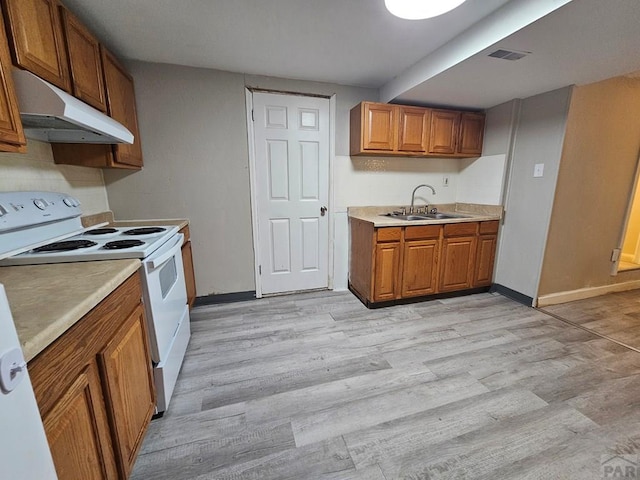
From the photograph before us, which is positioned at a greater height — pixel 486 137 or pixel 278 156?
pixel 486 137

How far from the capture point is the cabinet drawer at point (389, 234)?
2.48 metres

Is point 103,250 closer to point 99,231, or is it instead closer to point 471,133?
point 99,231

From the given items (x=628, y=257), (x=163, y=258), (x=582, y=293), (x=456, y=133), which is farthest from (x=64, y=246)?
(x=628, y=257)

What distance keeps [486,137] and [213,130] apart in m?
2.89

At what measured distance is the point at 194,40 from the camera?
1.92 m

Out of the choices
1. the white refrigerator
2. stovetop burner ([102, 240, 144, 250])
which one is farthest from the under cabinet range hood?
the white refrigerator

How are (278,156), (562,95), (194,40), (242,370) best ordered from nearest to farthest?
(242,370) → (194,40) → (562,95) → (278,156)

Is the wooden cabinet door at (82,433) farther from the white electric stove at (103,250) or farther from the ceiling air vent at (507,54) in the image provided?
the ceiling air vent at (507,54)

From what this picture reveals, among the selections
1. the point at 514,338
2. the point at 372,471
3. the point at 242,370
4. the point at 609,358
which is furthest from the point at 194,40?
the point at 609,358

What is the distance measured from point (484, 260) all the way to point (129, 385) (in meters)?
3.16

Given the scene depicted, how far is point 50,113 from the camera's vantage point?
1.12 m

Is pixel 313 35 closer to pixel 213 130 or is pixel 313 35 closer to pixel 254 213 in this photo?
pixel 213 130

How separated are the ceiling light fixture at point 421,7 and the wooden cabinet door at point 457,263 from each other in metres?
1.90

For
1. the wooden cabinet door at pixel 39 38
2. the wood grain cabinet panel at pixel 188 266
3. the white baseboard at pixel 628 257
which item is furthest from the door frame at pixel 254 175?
the white baseboard at pixel 628 257
